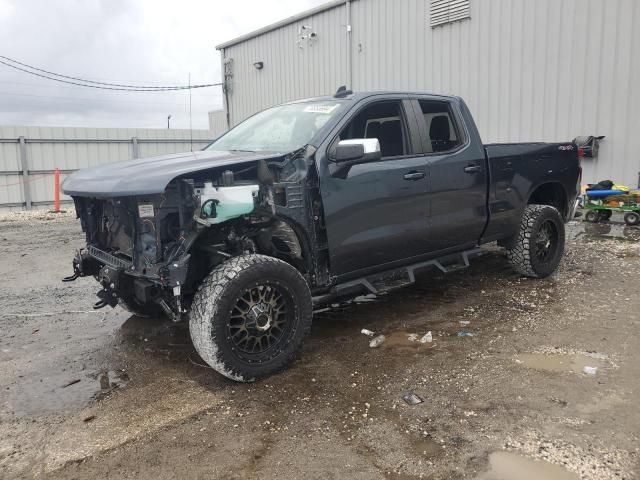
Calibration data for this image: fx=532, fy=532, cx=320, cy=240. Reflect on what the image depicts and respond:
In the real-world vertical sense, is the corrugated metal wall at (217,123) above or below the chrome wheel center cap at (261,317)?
above

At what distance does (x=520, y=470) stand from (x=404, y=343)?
1.74 m

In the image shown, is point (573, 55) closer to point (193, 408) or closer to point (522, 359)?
point (522, 359)

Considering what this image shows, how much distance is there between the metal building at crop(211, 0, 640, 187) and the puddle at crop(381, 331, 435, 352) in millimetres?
7119

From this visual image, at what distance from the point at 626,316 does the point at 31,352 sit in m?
5.08

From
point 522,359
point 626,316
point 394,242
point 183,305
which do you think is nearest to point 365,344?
point 394,242

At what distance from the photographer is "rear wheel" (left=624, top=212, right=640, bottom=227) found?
8.82 meters

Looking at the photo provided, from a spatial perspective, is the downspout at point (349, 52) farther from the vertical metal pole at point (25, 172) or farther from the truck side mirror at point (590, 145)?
the vertical metal pole at point (25, 172)

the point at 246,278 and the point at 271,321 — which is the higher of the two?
the point at 246,278

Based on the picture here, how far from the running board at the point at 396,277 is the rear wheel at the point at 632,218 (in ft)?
16.6

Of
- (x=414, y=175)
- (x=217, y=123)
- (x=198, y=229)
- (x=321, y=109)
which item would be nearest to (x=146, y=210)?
Result: (x=198, y=229)

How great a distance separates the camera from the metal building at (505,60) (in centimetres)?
923

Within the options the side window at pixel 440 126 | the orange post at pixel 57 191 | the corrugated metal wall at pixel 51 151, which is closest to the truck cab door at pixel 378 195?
the side window at pixel 440 126

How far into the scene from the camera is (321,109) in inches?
173

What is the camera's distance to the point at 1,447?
291 centimetres
